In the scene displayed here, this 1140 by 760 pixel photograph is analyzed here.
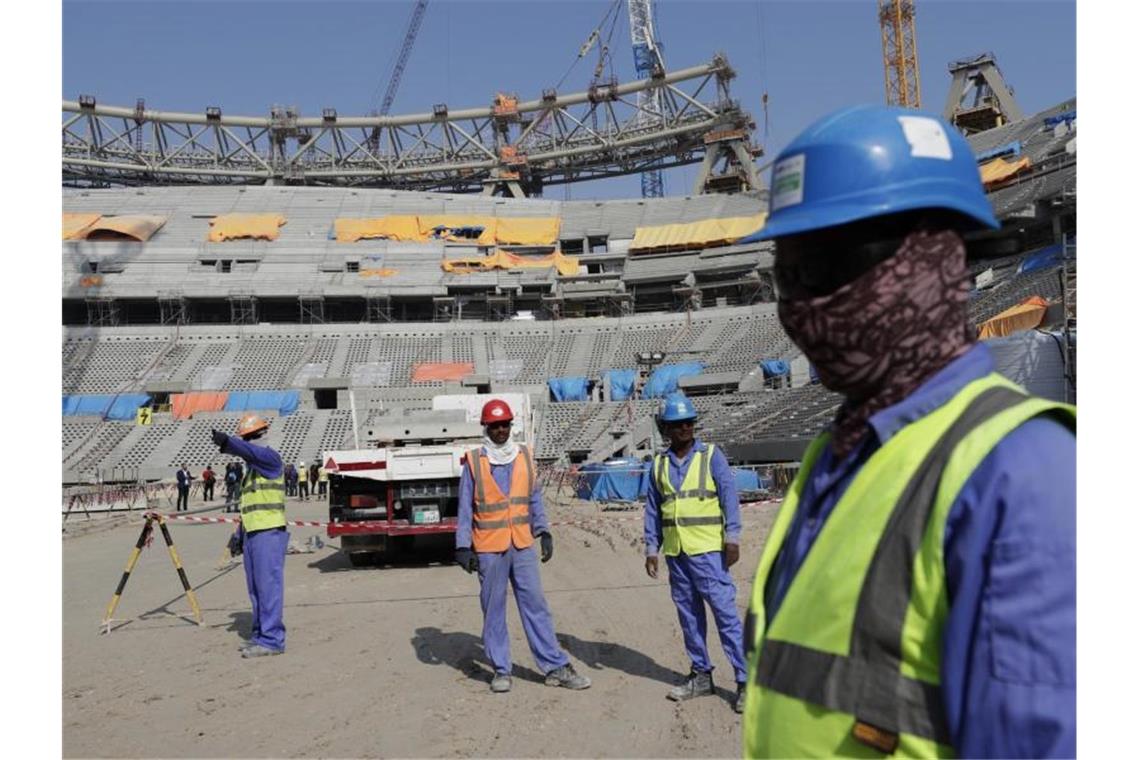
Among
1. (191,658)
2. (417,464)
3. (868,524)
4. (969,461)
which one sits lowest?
(191,658)

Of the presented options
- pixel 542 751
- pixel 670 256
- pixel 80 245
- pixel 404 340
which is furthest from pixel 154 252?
pixel 542 751

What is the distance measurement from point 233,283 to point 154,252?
6.25 metres

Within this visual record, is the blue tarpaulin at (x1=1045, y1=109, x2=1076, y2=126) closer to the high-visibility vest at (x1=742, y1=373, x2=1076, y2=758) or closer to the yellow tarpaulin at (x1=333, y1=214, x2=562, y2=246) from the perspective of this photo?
the yellow tarpaulin at (x1=333, y1=214, x2=562, y2=246)

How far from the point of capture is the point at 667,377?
36375 mm

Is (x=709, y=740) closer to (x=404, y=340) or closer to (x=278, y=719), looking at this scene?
(x=278, y=719)

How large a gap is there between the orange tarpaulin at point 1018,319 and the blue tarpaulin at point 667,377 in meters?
15.9

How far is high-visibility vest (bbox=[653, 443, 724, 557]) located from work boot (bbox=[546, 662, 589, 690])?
1108mm

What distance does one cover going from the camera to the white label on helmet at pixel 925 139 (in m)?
1.39

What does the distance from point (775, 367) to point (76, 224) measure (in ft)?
132

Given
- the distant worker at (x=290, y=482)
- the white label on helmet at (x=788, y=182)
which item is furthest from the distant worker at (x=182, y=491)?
the white label on helmet at (x=788, y=182)

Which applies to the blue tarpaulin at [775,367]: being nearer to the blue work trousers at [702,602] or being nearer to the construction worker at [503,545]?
the construction worker at [503,545]

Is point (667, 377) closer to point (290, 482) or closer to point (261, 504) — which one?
point (290, 482)

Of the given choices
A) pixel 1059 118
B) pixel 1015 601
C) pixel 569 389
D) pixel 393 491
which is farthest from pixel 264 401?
pixel 1059 118

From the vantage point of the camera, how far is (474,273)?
4612cm
